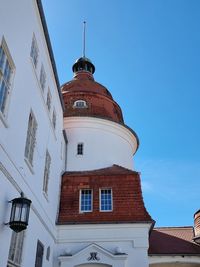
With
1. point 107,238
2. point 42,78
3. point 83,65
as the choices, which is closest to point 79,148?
point 107,238

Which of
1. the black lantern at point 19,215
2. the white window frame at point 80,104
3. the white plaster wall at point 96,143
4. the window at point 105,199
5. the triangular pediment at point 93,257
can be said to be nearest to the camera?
the black lantern at point 19,215

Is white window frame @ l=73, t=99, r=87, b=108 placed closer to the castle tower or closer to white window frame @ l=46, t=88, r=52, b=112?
the castle tower

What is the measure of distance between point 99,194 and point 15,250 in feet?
24.2

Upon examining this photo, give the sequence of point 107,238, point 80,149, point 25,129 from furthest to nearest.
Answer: point 80,149 < point 107,238 < point 25,129

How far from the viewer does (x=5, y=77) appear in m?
8.60

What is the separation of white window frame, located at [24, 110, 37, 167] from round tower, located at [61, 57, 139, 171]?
284 inches

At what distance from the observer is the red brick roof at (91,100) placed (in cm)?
2080

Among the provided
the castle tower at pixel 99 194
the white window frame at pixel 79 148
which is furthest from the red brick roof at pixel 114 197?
the white window frame at pixel 79 148

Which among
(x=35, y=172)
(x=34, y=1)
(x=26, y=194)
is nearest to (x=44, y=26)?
(x=34, y=1)

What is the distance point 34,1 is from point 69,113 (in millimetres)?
9677

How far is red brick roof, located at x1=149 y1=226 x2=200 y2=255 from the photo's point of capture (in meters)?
19.2

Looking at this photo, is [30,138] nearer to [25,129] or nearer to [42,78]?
[25,129]

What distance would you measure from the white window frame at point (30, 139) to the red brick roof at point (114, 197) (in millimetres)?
5397

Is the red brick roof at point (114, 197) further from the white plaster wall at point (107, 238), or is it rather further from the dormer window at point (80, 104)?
the dormer window at point (80, 104)
